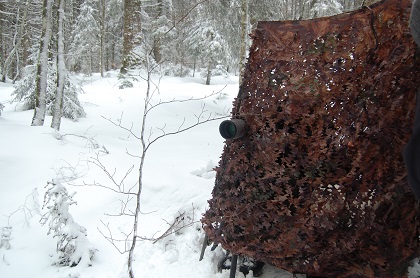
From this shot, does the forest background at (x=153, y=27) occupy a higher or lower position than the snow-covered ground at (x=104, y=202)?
higher

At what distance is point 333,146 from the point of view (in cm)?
232

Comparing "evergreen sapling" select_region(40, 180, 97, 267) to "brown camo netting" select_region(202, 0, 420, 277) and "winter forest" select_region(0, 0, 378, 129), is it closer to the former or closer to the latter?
"winter forest" select_region(0, 0, 378, 129)

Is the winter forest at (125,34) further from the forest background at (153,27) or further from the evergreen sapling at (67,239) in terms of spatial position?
the evergreen sapling at (67,239)

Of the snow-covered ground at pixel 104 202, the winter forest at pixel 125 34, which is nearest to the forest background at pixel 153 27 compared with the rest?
the winter forest at pixel 125 34

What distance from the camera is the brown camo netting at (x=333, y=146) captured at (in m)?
2.18

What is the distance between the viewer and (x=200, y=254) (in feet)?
11.8

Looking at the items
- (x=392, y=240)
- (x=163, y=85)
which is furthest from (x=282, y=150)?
(x=163, y=85)

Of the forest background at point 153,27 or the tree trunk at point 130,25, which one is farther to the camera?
the tree trunk at point 130,25

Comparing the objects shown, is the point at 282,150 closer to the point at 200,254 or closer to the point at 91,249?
the point at 200,254

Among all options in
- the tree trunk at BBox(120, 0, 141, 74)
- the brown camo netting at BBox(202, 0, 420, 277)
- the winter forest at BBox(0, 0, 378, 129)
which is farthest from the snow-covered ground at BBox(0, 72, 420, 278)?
the tree trunk at BBox(120, 0, 141, 74)

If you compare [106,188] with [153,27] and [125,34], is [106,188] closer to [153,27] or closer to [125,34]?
[153,27]

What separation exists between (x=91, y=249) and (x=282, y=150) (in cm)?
268

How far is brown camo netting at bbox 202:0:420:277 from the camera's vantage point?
218 centimetres

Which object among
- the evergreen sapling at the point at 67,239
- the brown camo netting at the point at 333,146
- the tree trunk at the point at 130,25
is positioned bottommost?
the evergreen sapling at the point at 67,239
